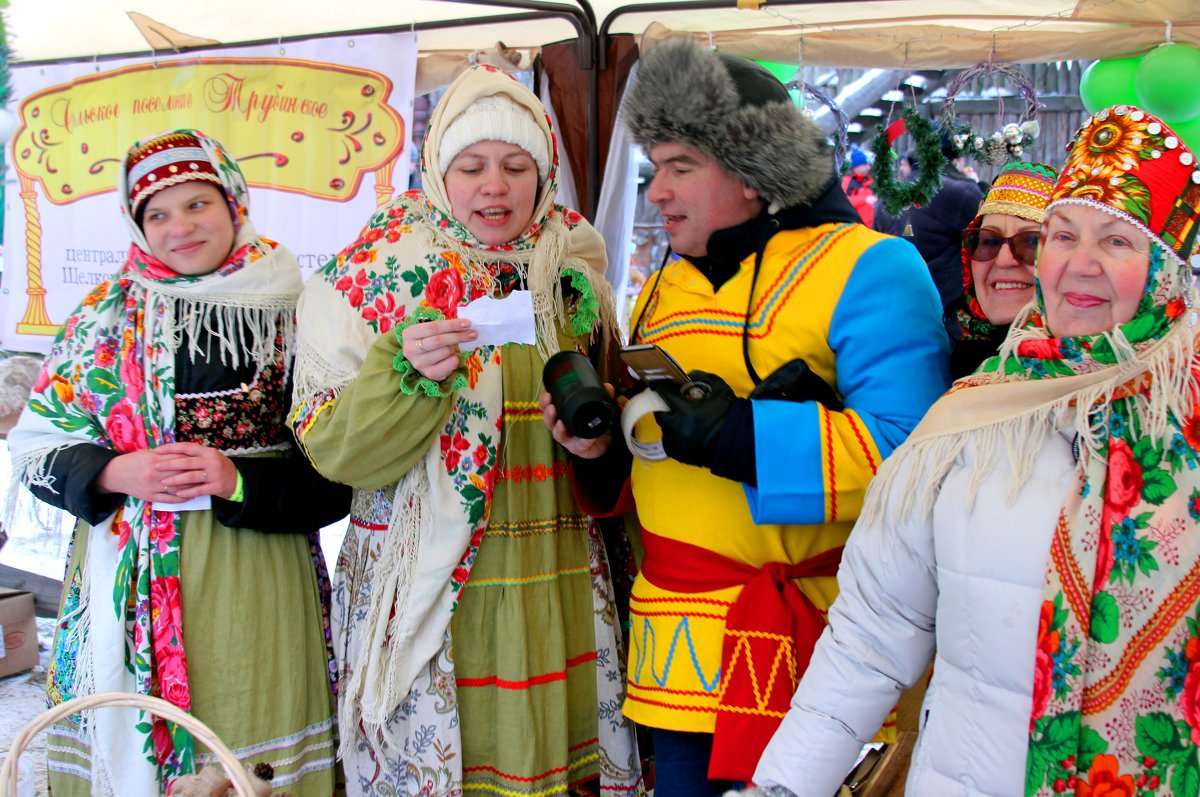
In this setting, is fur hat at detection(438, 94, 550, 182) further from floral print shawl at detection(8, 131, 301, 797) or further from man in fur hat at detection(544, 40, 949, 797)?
floral print shawl at detection(8, 131, 301, 797)

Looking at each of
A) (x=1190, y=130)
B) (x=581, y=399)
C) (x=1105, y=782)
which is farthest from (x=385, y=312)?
(x=1190, y=130)

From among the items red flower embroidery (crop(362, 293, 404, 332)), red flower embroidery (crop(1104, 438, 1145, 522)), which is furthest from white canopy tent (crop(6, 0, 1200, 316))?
red flower embroidery (crop(1104, 438, 1145, 522))

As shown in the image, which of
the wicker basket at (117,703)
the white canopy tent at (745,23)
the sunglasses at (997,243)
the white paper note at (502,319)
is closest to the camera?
the wicker basket at (117,703)

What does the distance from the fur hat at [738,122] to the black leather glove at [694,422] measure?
380 millimetres

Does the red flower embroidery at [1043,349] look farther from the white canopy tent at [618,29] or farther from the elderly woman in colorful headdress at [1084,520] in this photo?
the white canopy tent at [618,29]

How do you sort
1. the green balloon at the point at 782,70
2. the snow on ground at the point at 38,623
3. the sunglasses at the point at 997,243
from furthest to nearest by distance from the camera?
the snow on ground at the point at 38,623 < the green balloon at the point at 782,70 < the sunglasses at the point at 997,243

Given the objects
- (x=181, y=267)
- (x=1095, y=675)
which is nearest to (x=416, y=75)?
(x=181, y=267)

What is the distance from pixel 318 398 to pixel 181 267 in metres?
0.49

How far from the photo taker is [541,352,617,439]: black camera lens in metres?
1.69

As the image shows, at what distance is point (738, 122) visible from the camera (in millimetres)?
1747

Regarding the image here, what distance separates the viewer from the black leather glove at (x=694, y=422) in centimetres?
161

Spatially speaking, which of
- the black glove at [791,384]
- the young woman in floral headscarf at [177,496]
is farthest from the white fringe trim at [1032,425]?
the young woman in floral headscarf at [177,496]

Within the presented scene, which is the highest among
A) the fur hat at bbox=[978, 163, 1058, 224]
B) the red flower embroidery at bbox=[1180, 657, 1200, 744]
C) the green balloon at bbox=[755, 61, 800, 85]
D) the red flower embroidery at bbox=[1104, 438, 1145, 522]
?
the green balloon at bbox=[755, 61, 800, 85]

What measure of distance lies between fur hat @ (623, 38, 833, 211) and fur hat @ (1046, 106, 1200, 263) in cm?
56
